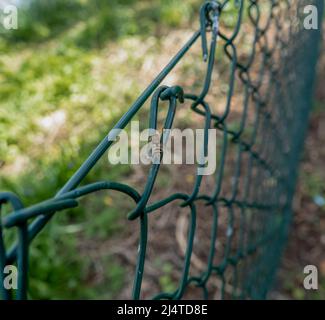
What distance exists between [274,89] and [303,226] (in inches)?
32.0

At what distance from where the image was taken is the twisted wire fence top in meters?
0.35

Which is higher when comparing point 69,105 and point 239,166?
point 69,105

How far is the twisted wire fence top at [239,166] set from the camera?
348mm

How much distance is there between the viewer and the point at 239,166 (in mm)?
818

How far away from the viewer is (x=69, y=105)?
8.68 ft

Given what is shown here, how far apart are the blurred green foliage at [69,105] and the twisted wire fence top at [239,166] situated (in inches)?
20.6

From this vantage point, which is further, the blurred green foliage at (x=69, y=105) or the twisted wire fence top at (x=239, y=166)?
the blurred green foliage at (x=69, y=105)

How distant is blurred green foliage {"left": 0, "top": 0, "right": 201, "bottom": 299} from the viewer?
1.58 metres

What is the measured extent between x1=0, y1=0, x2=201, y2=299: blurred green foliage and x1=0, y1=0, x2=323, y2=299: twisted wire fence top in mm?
524

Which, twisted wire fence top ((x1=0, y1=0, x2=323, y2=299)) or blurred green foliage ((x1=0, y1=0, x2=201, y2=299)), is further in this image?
blurred green foliage ((x1=0, y1=0, x2=201, y2=299))

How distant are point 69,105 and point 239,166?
6.77 feet

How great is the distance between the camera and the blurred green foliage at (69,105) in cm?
158

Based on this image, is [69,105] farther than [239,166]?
Yes
